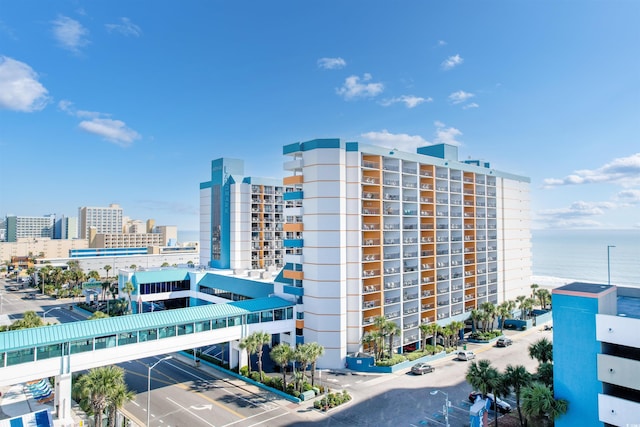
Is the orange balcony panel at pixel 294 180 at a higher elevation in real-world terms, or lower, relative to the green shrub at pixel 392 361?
higher

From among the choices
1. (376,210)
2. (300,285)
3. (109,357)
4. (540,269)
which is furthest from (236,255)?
(540,269)

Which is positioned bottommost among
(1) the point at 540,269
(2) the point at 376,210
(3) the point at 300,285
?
(1) the point at 540,269

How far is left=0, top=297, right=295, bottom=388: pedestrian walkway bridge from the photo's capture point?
1357 inches

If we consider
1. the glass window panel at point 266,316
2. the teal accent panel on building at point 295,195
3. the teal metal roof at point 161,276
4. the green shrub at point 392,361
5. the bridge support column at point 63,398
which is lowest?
the green shrub at point 392,361

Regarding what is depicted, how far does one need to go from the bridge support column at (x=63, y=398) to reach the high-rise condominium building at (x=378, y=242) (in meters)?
25.9

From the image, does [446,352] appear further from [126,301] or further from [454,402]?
[126,301]

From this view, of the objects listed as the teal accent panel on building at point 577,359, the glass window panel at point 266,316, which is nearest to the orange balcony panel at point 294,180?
the glass window panel at point 266,316

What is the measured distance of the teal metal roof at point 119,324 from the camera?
35062 millimetres

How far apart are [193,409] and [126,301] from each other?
1684 inches

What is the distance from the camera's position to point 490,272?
7312cm

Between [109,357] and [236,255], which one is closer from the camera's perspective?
[109,357]

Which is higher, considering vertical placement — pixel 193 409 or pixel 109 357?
pixel 109 357

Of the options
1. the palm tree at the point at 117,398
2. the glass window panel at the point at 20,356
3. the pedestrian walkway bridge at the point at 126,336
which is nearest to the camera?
the palm tree at the point at 117,398

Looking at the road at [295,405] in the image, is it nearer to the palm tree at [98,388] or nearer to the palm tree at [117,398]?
the palm tree at [117,398]
